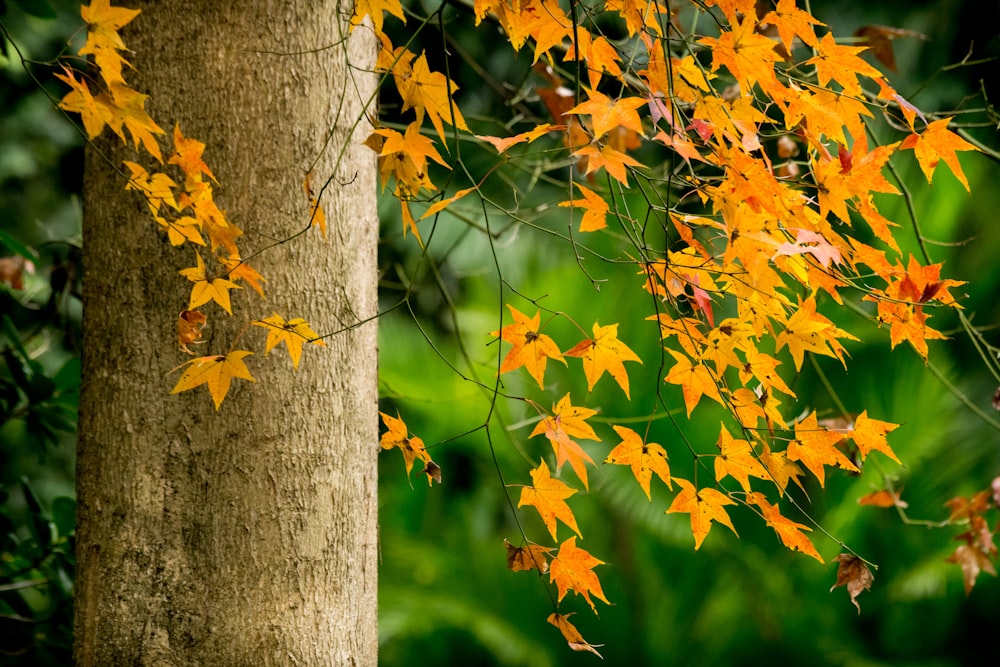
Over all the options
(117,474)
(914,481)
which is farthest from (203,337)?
(914,481)

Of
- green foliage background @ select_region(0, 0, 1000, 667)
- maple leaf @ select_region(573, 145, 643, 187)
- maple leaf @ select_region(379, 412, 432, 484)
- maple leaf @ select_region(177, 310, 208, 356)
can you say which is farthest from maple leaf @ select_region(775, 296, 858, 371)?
green foliage background @ select_region(0, 0, 1000, 667)

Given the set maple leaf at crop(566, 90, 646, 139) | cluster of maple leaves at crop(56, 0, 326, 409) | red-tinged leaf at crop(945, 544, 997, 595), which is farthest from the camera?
red-tinged leaf at crop(945, 544, 997, 595)

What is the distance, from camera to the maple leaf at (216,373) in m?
1.03

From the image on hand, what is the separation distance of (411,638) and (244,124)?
8.24 feet

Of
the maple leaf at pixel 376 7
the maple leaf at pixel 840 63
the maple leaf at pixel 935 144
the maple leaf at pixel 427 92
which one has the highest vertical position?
the maple leaf at pixel 376 7

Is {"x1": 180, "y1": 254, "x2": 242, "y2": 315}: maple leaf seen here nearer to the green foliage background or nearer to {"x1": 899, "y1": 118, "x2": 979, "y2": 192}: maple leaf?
{"x1": 899, "y1": 118, "x2": 979, "y2": 192}: maple leaf

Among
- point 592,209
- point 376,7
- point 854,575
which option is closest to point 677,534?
point 854,575

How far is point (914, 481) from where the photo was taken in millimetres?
3258

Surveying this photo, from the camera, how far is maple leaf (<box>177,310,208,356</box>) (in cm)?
106

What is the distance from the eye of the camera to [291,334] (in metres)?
1.09

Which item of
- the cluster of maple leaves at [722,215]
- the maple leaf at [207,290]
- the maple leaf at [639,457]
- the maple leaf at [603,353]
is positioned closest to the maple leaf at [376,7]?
the cluster of maple leaves at [722,215]

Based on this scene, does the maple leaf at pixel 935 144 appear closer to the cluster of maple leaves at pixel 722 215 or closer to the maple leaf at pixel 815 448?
the cluster of maple leaves at pixel 722 215

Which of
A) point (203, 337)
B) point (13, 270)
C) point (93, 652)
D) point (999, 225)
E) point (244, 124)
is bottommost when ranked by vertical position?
point (93, 652)

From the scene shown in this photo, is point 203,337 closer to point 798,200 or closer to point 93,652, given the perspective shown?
point 93,652
